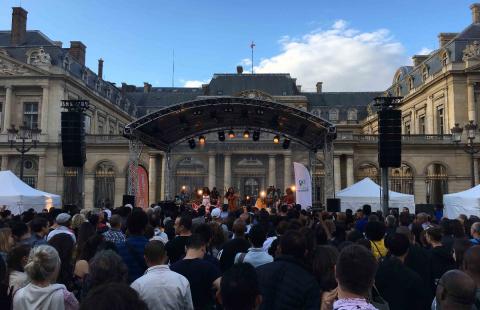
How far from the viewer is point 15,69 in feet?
140

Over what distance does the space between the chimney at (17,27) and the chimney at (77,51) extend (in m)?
7.16

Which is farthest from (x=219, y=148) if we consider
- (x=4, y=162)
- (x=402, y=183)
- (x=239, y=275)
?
(x=239, y=275)

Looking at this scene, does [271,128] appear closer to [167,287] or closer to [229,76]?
[167,287]

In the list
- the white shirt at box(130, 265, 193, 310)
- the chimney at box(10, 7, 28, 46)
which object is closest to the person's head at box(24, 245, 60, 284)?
the white shirt at box(130, 265, 193, 310)

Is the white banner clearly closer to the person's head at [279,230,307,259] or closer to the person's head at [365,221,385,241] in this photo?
Result: the person's head at [365,221,385,241]

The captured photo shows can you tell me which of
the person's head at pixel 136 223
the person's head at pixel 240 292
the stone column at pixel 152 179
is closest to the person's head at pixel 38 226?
the person's head at pixel 136 223

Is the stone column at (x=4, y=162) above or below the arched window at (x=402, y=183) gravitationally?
above

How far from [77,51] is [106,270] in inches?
2109

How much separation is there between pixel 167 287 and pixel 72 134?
15439 mm

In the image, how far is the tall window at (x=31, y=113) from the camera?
43094 mm

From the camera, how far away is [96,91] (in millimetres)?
51656

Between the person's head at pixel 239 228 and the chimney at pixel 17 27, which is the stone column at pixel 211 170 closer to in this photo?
the chimney at pixel 17 27

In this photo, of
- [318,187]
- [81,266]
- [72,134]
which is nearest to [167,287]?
[81,266]

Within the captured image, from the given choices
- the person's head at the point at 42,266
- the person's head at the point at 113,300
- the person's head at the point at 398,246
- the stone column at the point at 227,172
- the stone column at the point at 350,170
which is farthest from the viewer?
the stone column at the point at 227,172
